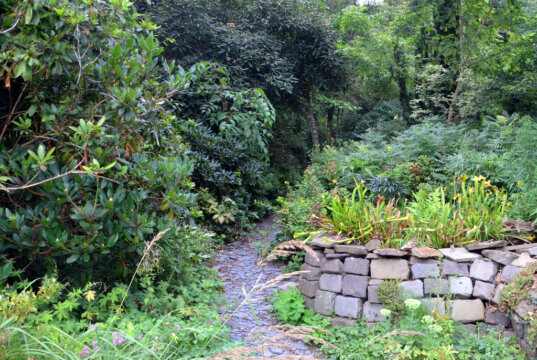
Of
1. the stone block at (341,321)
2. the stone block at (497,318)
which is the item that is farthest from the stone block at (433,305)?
the stone block at (341,321)

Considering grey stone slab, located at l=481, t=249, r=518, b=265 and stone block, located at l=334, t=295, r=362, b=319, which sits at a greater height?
grey stone slab, located at l=481, t=249, r=518, b=265

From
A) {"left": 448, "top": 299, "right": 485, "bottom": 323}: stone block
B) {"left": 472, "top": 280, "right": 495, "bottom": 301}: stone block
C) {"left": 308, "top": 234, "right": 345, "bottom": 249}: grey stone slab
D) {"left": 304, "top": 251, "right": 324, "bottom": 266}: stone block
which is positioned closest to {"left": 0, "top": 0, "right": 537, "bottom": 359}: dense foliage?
{"left": 308, "top": 234, "right": 345, "bottom": 249}: grey stone slab

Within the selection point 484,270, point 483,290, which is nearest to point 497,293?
point 483,290

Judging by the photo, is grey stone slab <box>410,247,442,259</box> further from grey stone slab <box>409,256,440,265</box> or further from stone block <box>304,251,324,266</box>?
stone block <box>304,251,324,266</box>

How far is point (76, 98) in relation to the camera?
2.98 metres

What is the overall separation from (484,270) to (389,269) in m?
0.76

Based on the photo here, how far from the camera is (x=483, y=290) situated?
11.2 ft

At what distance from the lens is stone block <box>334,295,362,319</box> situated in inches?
145

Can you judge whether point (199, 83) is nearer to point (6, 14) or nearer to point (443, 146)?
point (443, 146)

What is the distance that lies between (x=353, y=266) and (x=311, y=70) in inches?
274

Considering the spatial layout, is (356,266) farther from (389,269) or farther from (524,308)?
(524,308)

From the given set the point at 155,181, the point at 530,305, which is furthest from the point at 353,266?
the point at 155,181

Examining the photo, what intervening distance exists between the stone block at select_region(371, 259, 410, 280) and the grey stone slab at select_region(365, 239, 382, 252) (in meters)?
0.11

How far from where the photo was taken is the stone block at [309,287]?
3998 mm
